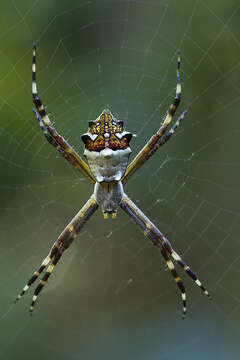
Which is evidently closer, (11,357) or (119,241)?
(11,357)

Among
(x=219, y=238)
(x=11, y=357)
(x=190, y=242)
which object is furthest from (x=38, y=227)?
(x=219, y=238)

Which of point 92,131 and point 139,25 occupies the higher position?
point 139,25

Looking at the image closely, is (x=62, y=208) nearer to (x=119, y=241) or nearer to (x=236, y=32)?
(x=119, y=241)

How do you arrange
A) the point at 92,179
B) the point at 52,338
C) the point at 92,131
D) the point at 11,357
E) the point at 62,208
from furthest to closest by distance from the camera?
the point at 62,208, the point at 52,338, the point at 11,357, the point at 92,179, the point at 92,131

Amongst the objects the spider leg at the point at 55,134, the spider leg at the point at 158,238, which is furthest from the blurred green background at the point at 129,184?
the spider leg at the point at 55,134

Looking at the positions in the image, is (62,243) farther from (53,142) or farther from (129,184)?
(129,184)

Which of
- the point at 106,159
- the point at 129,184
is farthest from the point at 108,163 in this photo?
the point at 129,184
